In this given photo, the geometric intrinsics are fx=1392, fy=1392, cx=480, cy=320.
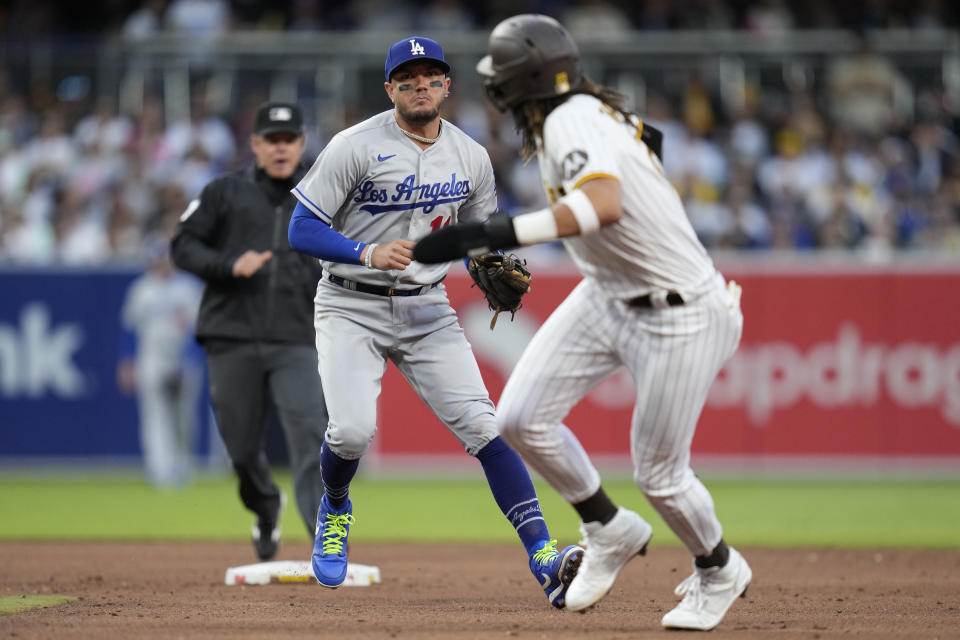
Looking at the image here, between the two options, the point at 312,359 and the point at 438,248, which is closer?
the point at 438,248

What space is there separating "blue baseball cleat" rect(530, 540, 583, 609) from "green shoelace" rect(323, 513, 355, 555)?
1.01 meters

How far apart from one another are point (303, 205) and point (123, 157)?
1139cm

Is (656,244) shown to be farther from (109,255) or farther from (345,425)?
(109,255)

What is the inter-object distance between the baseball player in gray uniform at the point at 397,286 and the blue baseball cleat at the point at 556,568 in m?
0.05

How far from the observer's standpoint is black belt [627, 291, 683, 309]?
5.48m

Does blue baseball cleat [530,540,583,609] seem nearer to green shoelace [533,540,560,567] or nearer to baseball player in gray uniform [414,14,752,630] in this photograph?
green shoelace [533,540,560,567]

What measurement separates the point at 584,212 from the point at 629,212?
1.06 feet

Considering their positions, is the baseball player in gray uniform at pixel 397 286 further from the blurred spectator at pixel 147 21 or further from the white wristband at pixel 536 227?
the blurred spectator at pixel 147 21

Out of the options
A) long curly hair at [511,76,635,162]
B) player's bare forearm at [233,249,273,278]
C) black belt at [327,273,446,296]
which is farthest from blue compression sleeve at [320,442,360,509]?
long curly hair at [511,76,635,162]

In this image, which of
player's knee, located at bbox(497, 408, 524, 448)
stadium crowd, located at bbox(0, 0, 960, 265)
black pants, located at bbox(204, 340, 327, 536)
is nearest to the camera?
player's knee, located at bbox(497, 408, 524, 448)

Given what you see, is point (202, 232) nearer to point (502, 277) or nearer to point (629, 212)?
point (502, 277)

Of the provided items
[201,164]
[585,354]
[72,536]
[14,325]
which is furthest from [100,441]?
[585,354]

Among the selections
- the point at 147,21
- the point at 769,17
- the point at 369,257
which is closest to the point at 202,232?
the point at 369,257

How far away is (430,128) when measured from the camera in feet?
22.0
